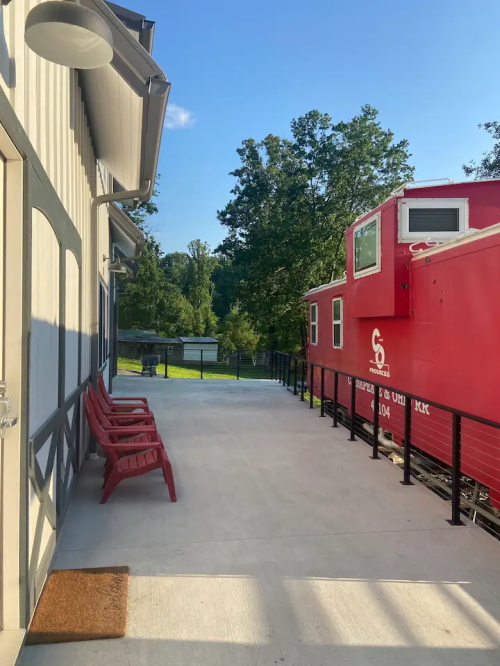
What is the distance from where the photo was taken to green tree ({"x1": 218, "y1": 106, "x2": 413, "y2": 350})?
17.9 meters

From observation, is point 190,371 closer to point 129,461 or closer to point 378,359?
point 378,359

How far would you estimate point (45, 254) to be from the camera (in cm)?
264

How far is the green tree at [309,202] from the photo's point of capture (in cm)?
1789

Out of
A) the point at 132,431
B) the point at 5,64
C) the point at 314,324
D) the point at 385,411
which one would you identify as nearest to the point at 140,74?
the point at 5,64

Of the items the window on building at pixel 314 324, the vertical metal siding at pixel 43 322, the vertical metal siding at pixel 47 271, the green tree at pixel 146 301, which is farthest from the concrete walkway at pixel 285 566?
the green tree at pixel 146 301

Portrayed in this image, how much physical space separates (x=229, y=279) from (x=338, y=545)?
141 feet

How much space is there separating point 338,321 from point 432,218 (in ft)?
9.86

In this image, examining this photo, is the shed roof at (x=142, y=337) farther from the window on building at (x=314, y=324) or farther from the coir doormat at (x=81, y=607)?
the coir doormat at (x=81, y=607)

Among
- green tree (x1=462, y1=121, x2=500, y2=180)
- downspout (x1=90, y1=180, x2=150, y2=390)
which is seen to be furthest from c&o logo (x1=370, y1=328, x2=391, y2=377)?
green tree (x1=462, y1=121, x2=500, y2=180)

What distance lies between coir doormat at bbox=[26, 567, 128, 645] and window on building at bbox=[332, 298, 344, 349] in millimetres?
5780

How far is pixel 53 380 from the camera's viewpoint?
2854 millimetres

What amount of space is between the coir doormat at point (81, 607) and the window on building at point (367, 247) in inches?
175

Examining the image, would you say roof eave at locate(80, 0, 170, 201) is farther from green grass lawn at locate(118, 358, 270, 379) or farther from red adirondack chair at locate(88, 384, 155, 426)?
green grass lawn at locate(118, 358, 270, 379)

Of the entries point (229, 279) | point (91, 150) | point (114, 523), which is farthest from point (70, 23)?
point (229, 279)
